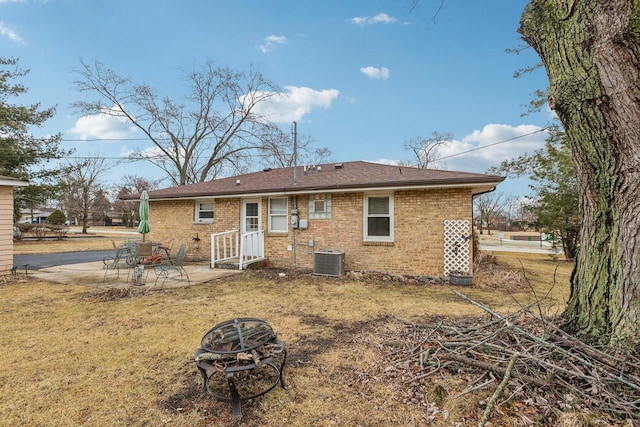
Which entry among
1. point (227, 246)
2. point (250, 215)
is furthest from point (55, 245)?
point (250, 215)

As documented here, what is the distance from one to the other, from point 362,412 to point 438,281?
638cm

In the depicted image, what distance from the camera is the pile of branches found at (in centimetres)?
235

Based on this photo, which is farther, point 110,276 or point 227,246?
point 227,246

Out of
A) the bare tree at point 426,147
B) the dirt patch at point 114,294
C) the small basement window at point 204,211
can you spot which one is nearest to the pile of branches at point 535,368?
the dirt patch at point 114,294

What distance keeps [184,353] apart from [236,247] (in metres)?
7.46

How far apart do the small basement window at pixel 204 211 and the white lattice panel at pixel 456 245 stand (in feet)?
27.7

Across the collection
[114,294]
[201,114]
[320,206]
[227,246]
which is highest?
[201,114]

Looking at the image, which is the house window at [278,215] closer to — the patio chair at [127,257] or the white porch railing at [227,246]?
the white porch railing at [227,246]

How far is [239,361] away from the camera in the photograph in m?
2.85

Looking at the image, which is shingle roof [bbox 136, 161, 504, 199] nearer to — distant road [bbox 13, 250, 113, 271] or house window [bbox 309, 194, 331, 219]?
house window [bbox 309, 194, 331, 219]

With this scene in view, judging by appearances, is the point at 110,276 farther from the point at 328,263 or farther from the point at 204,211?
the point at 328,263

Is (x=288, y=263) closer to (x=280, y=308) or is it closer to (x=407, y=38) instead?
(x=280, y=308)

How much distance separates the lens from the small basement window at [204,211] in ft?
38.4

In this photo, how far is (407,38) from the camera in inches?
398
